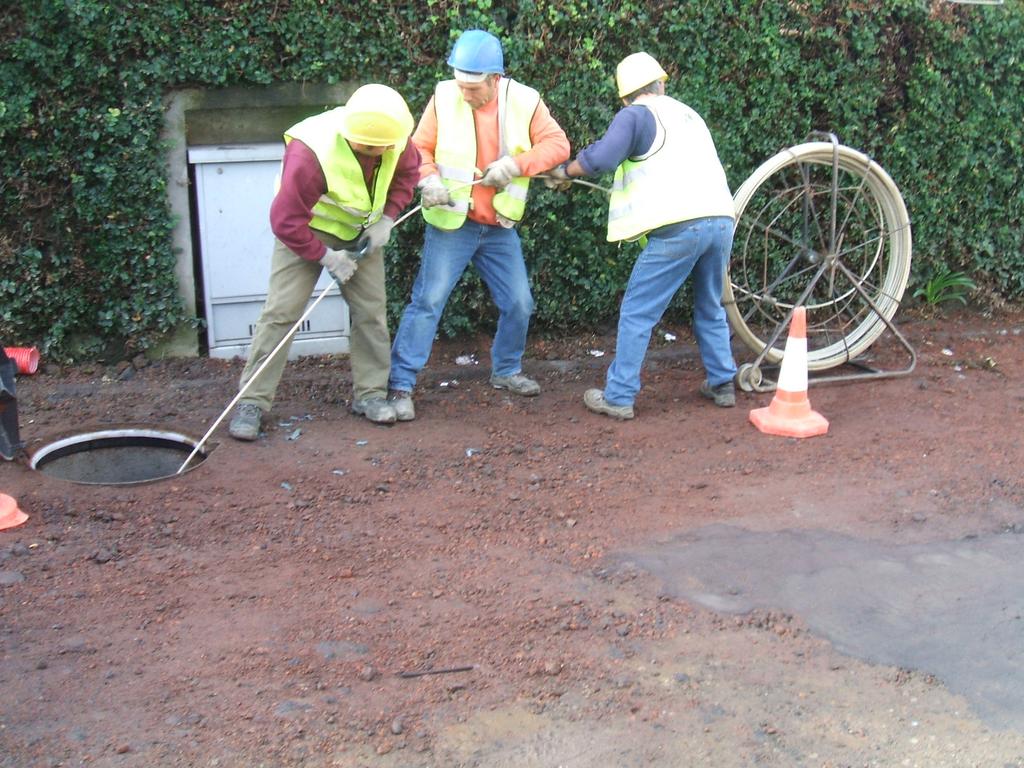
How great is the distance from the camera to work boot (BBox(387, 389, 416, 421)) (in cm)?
607

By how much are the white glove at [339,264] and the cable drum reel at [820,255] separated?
2.07m

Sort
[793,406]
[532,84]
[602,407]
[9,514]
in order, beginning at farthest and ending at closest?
1. [532,84]
2. [602,407]
3. [793,406]
4. [9,514]

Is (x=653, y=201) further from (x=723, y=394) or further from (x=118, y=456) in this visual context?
(x=118, y=456)

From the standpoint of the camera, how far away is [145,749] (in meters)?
3.37

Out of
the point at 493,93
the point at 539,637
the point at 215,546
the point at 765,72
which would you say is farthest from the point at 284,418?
the point at 765,72

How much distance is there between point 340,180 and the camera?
547 centimetres

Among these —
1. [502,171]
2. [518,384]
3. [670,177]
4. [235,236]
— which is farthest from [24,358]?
[670,177]

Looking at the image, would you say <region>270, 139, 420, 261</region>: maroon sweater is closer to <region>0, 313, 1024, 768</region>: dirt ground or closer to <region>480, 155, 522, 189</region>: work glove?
<region>480, 155, 522, 189</region>: work glove

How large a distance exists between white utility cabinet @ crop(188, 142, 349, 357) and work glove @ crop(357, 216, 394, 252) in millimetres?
1220

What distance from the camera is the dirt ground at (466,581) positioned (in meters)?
3.50

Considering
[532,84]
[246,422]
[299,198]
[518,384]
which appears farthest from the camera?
[532,84]

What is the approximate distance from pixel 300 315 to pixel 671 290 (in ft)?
6.04

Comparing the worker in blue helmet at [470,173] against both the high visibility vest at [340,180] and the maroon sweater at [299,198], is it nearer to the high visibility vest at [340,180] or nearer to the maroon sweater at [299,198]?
the high visibility vest at [340,180]

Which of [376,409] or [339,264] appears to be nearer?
[339,264]
